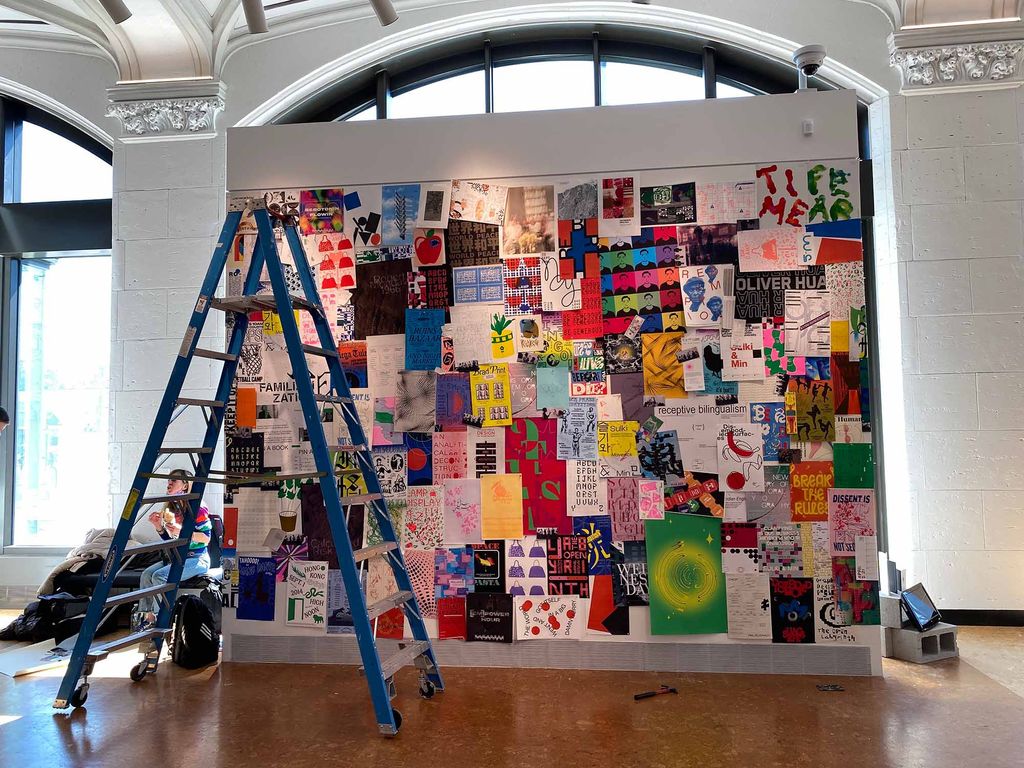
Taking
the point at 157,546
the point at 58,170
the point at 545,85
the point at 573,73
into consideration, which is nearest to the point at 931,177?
the point at 573,73

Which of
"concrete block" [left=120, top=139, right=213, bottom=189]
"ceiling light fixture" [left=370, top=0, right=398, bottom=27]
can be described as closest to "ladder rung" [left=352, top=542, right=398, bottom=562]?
"ceiling light fixture" [left=370, top=0, right=398, bottom=27]

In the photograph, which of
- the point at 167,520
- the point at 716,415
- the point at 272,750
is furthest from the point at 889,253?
the point at 167,520

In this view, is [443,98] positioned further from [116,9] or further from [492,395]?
[116,9]

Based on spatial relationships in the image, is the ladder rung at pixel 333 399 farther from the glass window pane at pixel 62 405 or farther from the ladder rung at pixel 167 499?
the glass window pane at pixel 62 405

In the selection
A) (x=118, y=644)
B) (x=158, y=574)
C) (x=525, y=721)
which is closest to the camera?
(x=525, y=721)

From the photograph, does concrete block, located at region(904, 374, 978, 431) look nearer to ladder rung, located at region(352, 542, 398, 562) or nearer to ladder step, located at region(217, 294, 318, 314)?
ladder rung, located at region(352, 542, 398, 562)

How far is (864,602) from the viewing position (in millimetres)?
Answer: 3217

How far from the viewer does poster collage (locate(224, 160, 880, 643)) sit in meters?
3.28

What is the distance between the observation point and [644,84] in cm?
495

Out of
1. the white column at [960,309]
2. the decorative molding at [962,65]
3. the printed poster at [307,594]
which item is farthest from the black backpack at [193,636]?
the decorative molding at [962,65]

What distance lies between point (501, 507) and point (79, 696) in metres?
1.86

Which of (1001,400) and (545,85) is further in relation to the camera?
(545,85)

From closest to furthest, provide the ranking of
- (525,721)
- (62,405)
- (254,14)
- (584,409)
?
(254,14), (525,721), (584,409), (62,405)

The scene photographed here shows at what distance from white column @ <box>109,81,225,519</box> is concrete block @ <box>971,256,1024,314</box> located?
15.3ft
